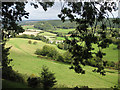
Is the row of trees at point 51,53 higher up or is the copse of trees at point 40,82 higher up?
the copse of trees at point 40,82

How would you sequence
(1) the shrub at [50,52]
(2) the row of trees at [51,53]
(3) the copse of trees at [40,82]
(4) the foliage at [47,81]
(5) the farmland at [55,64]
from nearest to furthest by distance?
(3) the copse of trees at [40,82] < (4) the foliage at [47,81] < (5) the farmland at [55,64] < (2) the row of trees at [51,53] < (1) the shrub at [50,52]

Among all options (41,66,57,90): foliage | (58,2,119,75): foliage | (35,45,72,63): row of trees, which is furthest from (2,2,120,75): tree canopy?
(35,45,72,63): row of trees

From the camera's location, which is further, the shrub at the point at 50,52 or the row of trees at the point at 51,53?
the shrub at the point at 50,52

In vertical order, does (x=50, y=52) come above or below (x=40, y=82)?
below

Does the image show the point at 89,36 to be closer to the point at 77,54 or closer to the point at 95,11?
the point at 77,54

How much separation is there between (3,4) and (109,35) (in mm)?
4175

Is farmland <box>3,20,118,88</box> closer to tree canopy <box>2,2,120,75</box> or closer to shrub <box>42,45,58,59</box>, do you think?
tree canopy <box>2,2,120,75</box>

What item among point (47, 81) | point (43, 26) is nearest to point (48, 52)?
point (43, 26)

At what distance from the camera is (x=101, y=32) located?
441 cm

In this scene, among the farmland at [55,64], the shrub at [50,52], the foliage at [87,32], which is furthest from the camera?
the shrub at [50,52]

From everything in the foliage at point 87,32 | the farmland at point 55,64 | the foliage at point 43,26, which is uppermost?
the foliage at point 43,26

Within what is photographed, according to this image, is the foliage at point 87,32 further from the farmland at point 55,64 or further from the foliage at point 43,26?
the foliage at point 43,26

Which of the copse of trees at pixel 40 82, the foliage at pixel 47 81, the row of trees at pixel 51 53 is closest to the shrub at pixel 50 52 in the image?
the row of trees at pixel 51 53

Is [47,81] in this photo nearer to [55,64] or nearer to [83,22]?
[83,22]
